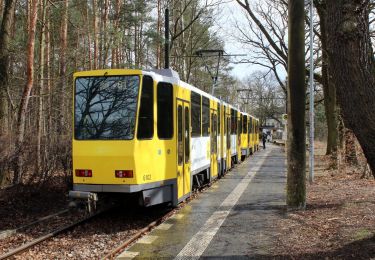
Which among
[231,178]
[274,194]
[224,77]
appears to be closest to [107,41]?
[231,178]

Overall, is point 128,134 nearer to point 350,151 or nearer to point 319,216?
point 319,216

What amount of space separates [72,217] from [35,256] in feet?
10.0

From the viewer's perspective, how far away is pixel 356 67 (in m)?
5.55

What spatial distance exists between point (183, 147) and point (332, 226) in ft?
12.4

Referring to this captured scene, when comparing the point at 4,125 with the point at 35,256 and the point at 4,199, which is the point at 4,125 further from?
the point at 35,256

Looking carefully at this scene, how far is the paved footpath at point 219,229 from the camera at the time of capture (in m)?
6.99

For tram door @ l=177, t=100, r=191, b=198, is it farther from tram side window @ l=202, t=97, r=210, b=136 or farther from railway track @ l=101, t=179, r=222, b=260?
tram side window @ l=202, t=97, r=210, b=136

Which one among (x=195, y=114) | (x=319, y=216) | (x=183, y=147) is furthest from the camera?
(x=195, y=114)

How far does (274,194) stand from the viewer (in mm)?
12766

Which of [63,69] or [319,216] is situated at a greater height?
[63,69]

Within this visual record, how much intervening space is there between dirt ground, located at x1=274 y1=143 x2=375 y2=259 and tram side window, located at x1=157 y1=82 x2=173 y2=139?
2.84 m

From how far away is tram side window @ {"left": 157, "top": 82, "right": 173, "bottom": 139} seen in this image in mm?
9336

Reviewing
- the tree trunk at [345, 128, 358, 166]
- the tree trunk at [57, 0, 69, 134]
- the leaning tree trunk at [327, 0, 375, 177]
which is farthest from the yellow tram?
the tree trunk at [345, 128, 358, 166]

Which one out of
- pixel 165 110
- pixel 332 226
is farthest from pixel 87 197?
pixel 332 226
